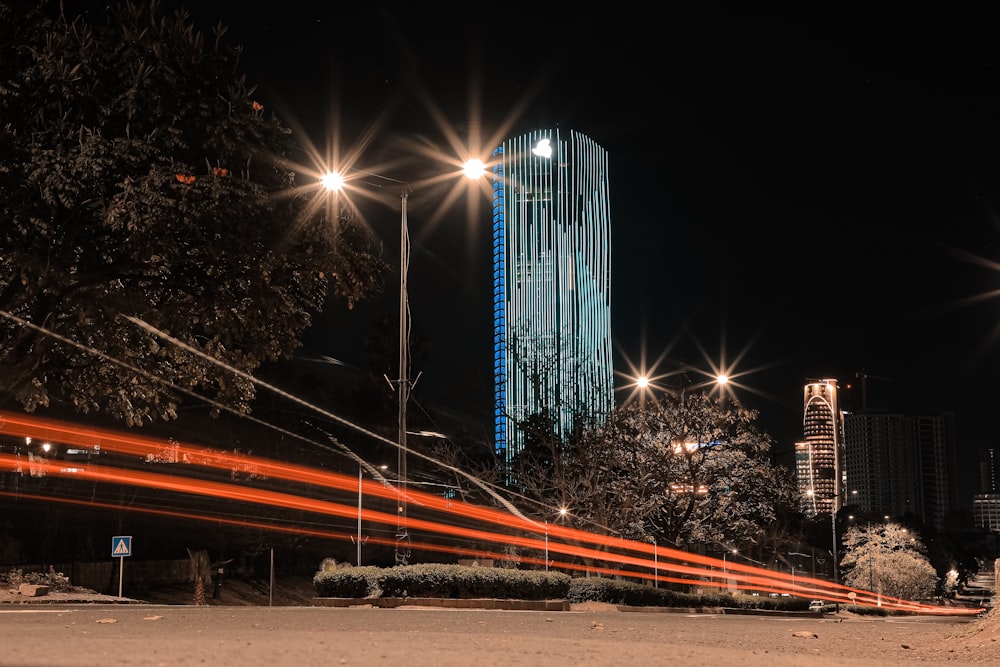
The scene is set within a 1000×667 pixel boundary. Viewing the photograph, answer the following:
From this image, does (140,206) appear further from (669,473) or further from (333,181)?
(669,473)

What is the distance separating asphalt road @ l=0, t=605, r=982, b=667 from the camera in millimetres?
8148

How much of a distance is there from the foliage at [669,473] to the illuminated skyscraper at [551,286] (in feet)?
4.39

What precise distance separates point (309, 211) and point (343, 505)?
43.5 metres

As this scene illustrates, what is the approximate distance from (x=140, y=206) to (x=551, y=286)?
168 feet

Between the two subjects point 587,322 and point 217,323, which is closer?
point 217,323

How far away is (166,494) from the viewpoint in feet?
177

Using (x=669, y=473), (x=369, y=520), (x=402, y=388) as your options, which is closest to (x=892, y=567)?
(x=369, y=520)

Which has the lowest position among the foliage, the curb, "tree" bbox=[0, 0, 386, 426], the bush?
the curb

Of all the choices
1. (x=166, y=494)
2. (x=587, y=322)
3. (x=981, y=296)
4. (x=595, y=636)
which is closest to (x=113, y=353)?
(x=595, y=636)

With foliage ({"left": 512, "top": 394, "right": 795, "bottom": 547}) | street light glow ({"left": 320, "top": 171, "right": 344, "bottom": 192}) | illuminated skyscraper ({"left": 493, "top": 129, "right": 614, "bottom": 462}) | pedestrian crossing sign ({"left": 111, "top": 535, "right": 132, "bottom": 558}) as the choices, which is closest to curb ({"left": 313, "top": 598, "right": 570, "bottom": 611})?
street light glow ({"left": 320, "top": 171, "right": 344, "bottom": 192})

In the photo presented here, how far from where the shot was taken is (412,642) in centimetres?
975

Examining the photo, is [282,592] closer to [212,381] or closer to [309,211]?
[212,381]

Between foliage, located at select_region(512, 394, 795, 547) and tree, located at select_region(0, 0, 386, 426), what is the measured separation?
19089 mm

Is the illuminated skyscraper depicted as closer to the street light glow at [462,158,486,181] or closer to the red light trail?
the red light trail
